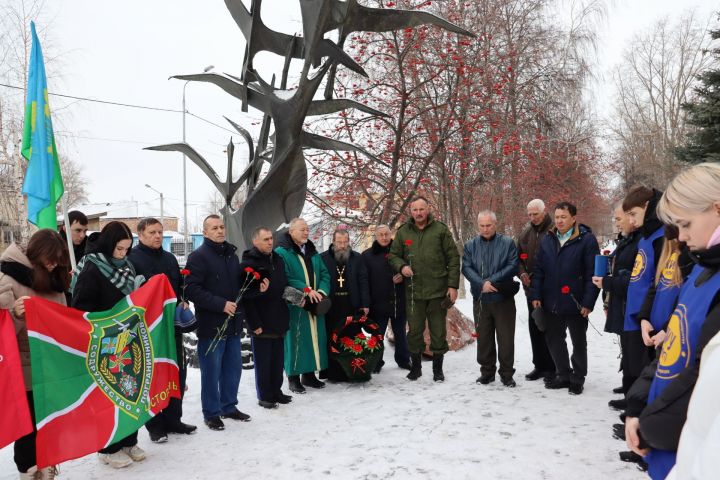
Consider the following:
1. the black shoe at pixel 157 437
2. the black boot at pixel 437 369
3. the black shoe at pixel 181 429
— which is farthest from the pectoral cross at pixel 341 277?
the black shoe at pixel 157 437

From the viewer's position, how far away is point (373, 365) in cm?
618

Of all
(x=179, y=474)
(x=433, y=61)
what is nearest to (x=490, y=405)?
(x=179, y=474)

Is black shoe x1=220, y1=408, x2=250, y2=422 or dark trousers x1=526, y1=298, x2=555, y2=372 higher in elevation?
dark trousers x1=526, y1=298, x2=555, y2=372

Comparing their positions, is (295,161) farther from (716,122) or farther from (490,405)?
(716,122)

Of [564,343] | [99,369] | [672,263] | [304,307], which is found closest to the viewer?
[672,263]

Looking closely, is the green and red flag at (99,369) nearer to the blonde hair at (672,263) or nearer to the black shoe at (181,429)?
the black shoe at (181,429)

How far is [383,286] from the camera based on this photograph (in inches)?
263

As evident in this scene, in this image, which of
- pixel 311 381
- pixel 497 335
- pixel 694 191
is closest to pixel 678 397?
pixel 694 191

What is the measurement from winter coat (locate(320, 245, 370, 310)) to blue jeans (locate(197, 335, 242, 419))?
68.1 inches

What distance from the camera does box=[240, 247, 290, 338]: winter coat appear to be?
525cm

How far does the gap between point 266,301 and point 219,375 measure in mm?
833

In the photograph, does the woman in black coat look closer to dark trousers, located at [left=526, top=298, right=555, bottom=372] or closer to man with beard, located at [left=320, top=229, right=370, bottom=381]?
man with beard, located at [left=320, top=229, right=370, bottom=381]

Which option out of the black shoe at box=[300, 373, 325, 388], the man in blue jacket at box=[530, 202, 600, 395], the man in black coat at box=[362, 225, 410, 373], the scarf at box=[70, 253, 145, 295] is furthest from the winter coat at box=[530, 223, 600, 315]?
the scarf at box=[70, 253, 145, 295]

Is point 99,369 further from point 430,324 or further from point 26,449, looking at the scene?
point 430,324
